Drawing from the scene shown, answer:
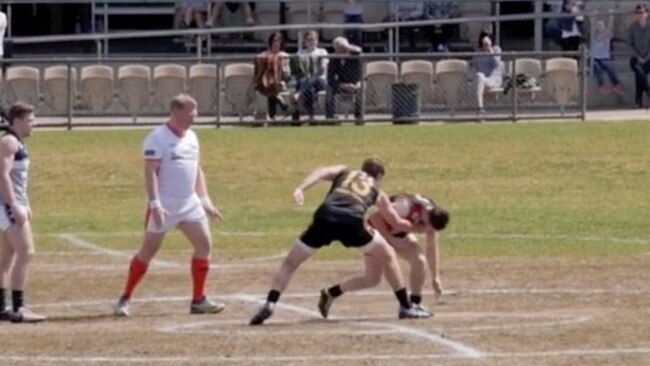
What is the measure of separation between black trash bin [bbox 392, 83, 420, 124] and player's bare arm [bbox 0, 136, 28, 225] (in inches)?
772

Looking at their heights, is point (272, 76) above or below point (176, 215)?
above

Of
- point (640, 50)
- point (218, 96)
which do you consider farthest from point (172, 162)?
point (640, 50)

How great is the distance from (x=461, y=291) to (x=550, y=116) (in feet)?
60.0

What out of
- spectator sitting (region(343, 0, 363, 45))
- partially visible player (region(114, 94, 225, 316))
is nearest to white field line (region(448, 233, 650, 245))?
partially visible player (region(114, 94, 225, 316))

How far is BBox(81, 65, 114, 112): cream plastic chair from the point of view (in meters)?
35.6

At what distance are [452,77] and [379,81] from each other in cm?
130

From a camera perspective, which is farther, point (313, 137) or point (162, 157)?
point (313, 137)

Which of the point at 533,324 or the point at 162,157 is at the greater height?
the point at 162,157

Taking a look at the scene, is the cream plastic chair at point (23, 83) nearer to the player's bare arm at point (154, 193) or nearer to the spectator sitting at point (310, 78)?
the spectator sitting at point (310, 78)

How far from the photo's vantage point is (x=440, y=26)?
40.3 meters

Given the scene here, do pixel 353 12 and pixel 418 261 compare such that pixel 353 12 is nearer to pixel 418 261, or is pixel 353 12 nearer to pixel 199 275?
pixel 199 275

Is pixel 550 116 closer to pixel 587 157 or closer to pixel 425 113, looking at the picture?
pixel 425 113

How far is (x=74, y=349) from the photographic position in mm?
14930

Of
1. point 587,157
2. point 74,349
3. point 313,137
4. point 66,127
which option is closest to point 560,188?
point 587,157
